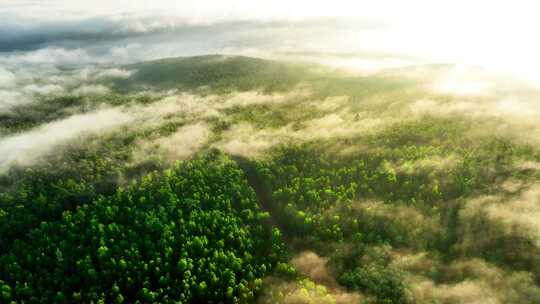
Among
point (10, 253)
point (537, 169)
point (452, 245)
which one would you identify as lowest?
point (10, 253)

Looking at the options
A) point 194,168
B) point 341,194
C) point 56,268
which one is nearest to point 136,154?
point 194,168

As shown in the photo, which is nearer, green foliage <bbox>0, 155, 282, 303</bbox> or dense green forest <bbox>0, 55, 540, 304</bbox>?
dense green forest <bbox>0, 55, 540, 304</bbox>

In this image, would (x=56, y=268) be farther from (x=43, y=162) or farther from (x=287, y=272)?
(x=43, y=162)

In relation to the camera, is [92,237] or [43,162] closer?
[92,237]

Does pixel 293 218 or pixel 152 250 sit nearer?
pixel 152 250

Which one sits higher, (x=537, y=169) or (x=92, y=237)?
(x=537, y=169)

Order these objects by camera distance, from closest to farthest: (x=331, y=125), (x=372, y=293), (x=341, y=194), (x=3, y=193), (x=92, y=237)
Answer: (x=372, y=293) < (x=92, y=237) < (x=341, y=194) < (x=3, y=193) < (x=331, y=125)

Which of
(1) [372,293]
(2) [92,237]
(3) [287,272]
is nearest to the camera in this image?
(1) [372,293]

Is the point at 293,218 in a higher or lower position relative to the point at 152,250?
higher
